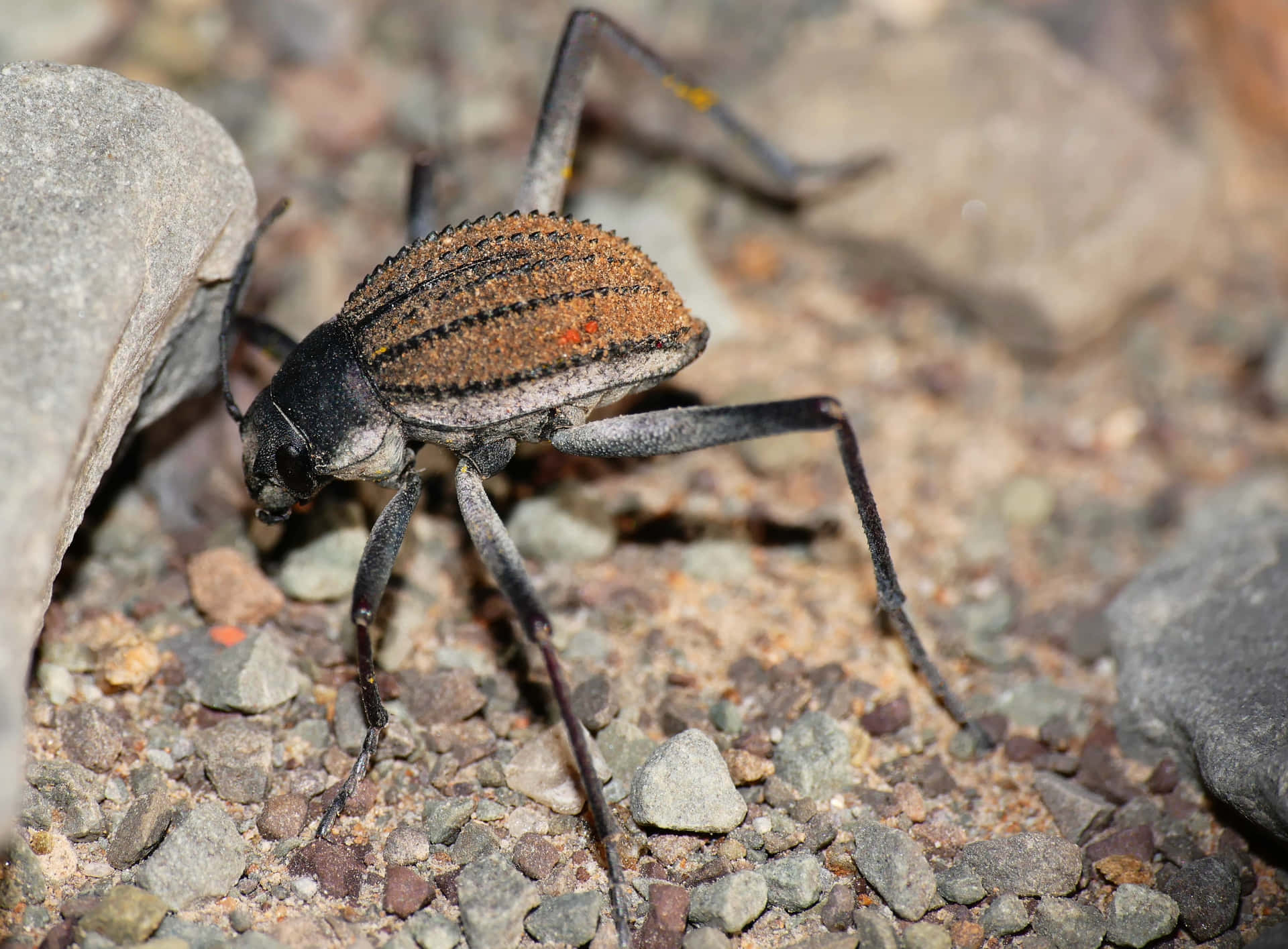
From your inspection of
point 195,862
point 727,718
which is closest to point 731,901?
point 727,718

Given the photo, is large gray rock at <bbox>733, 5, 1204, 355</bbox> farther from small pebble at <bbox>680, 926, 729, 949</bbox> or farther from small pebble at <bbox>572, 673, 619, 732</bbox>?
small pebble at <bbox>680, 926, 729, 949</bbox>

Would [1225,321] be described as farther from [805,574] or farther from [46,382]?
[46,382]

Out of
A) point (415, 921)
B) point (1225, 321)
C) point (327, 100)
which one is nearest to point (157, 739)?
point (415, 921)

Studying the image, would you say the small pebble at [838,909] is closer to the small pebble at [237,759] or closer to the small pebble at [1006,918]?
the small pebble at [1006,918]

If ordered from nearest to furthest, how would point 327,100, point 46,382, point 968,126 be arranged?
point 46,382
point 968,126
point 327,100

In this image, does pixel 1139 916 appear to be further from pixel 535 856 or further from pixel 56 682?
pixel 56 682

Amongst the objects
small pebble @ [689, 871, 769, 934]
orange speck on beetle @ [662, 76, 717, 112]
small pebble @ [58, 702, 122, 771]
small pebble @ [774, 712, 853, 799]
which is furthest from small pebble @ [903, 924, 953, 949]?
orange speck on beetle @ [662, 76, 717, 112]

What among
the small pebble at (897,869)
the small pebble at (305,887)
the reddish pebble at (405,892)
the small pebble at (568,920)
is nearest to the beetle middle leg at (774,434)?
the small pebble at (897,869)
